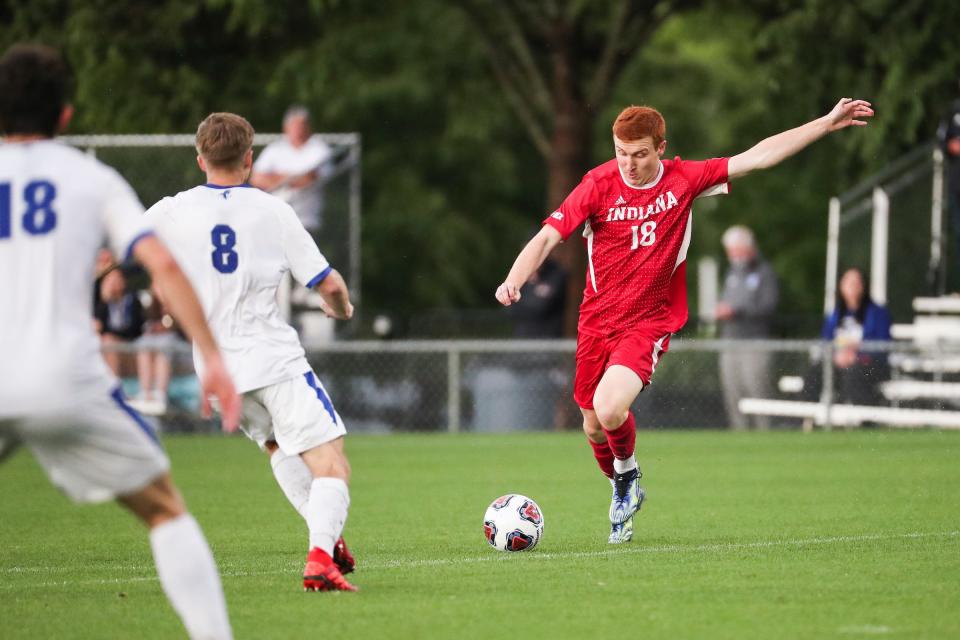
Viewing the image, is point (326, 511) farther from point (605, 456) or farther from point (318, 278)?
point (605, 456)

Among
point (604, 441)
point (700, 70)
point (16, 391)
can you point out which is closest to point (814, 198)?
point (700, 70)

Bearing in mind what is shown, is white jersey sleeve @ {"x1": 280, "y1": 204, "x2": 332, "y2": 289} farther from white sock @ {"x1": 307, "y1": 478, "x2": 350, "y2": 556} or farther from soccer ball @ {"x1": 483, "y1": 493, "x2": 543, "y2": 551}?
soccer ball @ {"x1": 483, "y1": 493, "x2": 543, "y2": 551}

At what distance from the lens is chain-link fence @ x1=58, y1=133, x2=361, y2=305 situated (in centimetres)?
1916

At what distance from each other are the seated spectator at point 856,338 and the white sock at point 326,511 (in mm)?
11596

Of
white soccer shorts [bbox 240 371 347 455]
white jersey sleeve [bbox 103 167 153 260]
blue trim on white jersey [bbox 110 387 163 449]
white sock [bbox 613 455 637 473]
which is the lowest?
white sock [bbox 613 455 637 473]

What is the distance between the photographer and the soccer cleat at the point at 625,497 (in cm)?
907

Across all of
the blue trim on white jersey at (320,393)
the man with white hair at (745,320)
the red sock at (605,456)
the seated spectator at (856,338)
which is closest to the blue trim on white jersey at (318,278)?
the blue trim on white jersey at (320,393)

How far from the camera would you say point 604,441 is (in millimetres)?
9531

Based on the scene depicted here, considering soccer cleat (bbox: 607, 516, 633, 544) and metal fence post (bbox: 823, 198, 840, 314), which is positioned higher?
metal fence post (bbox: 823, 198, 840, 314)

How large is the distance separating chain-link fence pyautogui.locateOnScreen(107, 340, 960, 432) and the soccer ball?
940cm

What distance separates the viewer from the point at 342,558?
7531mm

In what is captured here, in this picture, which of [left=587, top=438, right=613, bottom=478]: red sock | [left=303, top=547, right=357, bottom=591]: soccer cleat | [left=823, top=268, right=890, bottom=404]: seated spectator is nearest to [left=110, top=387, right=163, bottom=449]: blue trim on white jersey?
[left=303, top=547, right=357, bottom=591]: soccer cleat

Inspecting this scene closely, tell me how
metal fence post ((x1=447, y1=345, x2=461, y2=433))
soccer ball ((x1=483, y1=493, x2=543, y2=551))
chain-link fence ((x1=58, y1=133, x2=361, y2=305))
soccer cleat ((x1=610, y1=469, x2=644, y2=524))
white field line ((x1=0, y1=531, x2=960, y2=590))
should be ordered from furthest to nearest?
chain-link fence ((x1=58, y1=133, x2=361, y2=305)) < metal fence post ((x1=447, y1=345, x2=461, y2=433)) < soccer cleat ((x1=610, y1=469, x2=644, y2=524)) < soccer ball ((x1=483, y1=493, x2=543, y2=551)) < white field line ((x1=0, y1=531, x2=960, y2=590))

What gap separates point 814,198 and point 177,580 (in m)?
30.0
